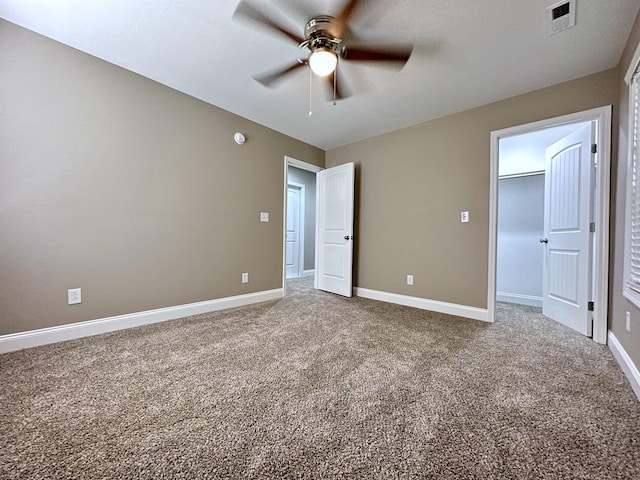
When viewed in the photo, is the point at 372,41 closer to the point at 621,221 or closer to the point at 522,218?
the point at 621,221

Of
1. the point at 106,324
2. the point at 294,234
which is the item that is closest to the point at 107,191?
the point at 106,324

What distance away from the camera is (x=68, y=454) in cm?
101

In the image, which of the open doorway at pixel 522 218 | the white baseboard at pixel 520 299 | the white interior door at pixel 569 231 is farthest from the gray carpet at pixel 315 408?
the open doorway at pixel 522 218

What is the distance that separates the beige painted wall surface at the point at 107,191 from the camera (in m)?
1.93

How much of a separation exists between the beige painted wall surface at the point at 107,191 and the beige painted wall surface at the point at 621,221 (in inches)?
136

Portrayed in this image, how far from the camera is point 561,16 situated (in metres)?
1.70

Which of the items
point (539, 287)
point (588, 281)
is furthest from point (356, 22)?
point (539, 287)

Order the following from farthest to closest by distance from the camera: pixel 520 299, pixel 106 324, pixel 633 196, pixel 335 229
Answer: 1. pixel 335 229
2. pixel 520 299
3. pixel 106 324
4. pixel 633 196

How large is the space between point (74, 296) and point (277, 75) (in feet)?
8.01

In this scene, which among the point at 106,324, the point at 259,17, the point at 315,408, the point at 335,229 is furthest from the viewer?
the point at 335,229

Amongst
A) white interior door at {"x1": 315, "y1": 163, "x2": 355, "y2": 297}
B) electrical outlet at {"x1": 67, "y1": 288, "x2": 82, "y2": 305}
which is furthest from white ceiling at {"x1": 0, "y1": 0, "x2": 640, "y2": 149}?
electrical outlet at {"x1": 67, "y1": 288, "x2": 82, "y2": 305}

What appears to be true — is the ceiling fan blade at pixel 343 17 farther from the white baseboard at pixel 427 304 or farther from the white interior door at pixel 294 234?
the white interior door at pixel 294 234

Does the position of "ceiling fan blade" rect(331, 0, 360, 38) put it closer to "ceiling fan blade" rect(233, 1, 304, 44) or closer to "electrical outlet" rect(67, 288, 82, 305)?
"ceiling fan blade" rect(233, 1, 304, 44)

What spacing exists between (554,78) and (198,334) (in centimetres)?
395
